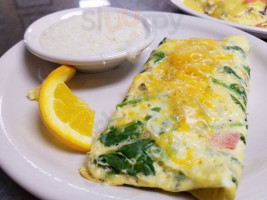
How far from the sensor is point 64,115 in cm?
161

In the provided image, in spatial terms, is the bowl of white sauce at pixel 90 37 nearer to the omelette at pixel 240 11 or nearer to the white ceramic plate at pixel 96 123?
the white ceramic plate at pixel 96 123

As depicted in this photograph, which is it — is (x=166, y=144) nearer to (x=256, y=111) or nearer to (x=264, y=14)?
(x=256, y=111)

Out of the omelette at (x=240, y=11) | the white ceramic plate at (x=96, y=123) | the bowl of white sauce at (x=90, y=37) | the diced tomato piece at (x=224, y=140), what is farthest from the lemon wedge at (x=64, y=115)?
the omelette at (x=240, y=11)

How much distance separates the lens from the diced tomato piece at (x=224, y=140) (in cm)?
139

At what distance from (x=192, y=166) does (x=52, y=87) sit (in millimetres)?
965

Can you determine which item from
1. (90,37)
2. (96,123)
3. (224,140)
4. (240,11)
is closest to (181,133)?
(224,140)

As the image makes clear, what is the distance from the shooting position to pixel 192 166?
4.22 feet

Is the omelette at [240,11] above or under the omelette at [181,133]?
under

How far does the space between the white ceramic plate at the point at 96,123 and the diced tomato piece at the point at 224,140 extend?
17cm

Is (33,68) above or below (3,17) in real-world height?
above

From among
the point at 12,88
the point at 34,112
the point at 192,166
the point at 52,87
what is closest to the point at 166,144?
the point at 192,166

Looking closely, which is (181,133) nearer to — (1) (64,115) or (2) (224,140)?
(2) (224,140)

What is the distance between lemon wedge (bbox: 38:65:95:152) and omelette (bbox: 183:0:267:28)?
2.05m

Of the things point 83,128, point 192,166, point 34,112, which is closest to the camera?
point 192,166
